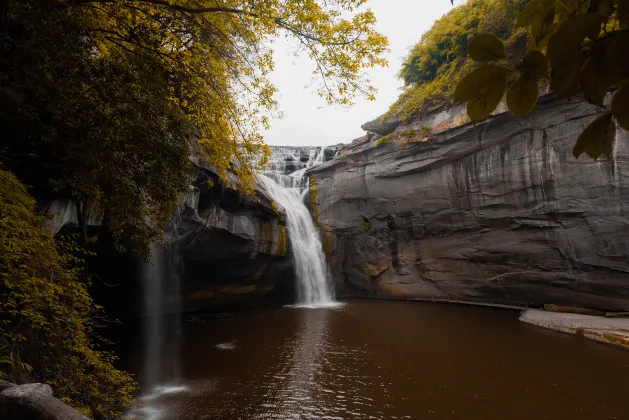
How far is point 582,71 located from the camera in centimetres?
80

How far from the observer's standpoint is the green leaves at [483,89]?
0.87 m

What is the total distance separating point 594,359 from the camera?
9.67 metres

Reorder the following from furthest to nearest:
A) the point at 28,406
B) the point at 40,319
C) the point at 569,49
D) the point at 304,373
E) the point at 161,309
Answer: the point at 161,309, the point at 304,373, the point at 40,319, the point at 28,406, the point at 569,49

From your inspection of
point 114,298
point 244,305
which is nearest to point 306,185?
point 244,305

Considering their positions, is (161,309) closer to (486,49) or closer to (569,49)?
(486,49)

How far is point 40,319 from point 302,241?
1848 centimetres

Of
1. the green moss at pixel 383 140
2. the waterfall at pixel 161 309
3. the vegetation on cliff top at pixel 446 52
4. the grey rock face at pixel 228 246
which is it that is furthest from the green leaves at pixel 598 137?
the green moss at pixel 383 140

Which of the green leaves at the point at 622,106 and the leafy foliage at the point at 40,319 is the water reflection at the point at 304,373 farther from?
the green leaves at the point at 622,106

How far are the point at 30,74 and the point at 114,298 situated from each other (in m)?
13.8

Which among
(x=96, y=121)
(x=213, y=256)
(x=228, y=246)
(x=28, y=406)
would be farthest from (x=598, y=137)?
(x=213, y=256)

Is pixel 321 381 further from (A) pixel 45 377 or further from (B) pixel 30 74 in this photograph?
(B) pixel 30 74

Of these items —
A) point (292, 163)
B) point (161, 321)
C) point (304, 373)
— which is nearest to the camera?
point (304, 373)

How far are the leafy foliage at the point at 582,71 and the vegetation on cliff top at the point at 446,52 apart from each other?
20.4m

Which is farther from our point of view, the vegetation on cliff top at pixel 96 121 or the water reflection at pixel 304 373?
the water reflection at pixel 304 373
